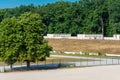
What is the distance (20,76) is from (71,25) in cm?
7936

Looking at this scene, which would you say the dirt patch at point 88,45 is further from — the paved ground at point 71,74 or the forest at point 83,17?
the paved ground at point 71,74

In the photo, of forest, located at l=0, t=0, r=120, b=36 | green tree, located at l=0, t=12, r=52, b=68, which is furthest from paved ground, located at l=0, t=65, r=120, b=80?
forest, located at l=0, t=0, r=120, b=36

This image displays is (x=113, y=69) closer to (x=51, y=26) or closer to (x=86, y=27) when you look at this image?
(x=86, y=27)

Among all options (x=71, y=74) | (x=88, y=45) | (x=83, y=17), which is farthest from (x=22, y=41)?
(x=83, y=17)

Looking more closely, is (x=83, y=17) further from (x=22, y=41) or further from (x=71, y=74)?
(x=71, y=74)

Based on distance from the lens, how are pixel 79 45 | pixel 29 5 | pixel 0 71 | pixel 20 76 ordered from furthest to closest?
pixel 29 5
pixel 79 45
pixel 0 71
pixel 20 76

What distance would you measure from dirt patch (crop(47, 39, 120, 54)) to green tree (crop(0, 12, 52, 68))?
29.7m

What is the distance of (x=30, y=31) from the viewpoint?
60.8 metres

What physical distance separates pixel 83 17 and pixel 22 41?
240 feet

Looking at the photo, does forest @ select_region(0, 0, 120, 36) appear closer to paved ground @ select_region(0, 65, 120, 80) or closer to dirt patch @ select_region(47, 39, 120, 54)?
dirt patch @ select_region(47, 39, 120, 54)

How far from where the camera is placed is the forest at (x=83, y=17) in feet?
397

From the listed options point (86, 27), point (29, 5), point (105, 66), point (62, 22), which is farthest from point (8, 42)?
point (29, 5)

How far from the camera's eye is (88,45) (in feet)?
310

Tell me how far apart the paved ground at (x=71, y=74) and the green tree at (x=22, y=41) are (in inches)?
135
